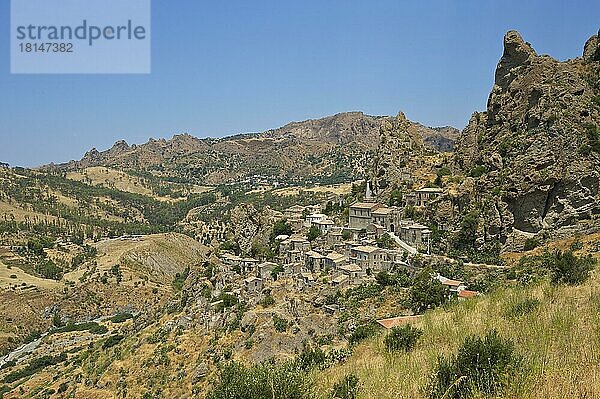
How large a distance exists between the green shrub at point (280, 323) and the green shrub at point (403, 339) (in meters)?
15.9

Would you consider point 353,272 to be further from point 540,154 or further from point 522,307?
point 522,307

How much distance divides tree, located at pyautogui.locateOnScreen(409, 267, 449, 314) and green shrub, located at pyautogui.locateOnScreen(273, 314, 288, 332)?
684cm

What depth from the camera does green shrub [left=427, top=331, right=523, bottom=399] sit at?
Result: 539cm

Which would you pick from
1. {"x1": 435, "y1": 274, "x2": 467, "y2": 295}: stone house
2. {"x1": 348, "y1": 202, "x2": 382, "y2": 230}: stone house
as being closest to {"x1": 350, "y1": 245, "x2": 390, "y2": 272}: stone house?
{"x1": 435, "y1": 274, "x2": 467, "y2": 295}: stone house

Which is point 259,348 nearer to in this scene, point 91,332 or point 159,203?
point 91,332

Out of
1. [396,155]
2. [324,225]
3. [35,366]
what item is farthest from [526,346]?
[35,366]

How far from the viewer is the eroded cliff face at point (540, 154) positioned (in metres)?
28.3

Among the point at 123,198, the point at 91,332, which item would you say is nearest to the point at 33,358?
the point at 91,332

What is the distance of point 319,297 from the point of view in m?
28.2

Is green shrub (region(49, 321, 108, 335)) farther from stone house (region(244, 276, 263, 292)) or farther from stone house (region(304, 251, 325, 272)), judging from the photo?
stone house (region(304, 251, 325, 272))

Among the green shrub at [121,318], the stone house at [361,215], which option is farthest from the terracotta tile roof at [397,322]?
the green shrub at [121,318]

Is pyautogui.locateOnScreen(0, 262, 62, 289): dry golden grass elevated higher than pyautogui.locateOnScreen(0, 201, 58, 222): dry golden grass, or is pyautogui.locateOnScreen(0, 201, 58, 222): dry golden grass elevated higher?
pyautogui.locateOnScreen(0, 201, 58, 222): dry golden grass

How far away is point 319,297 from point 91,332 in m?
38.4

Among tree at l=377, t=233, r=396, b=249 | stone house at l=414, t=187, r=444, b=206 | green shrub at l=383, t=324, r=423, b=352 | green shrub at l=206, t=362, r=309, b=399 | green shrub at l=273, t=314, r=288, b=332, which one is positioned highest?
stone house at l=414, t=187, r=444, b=206
